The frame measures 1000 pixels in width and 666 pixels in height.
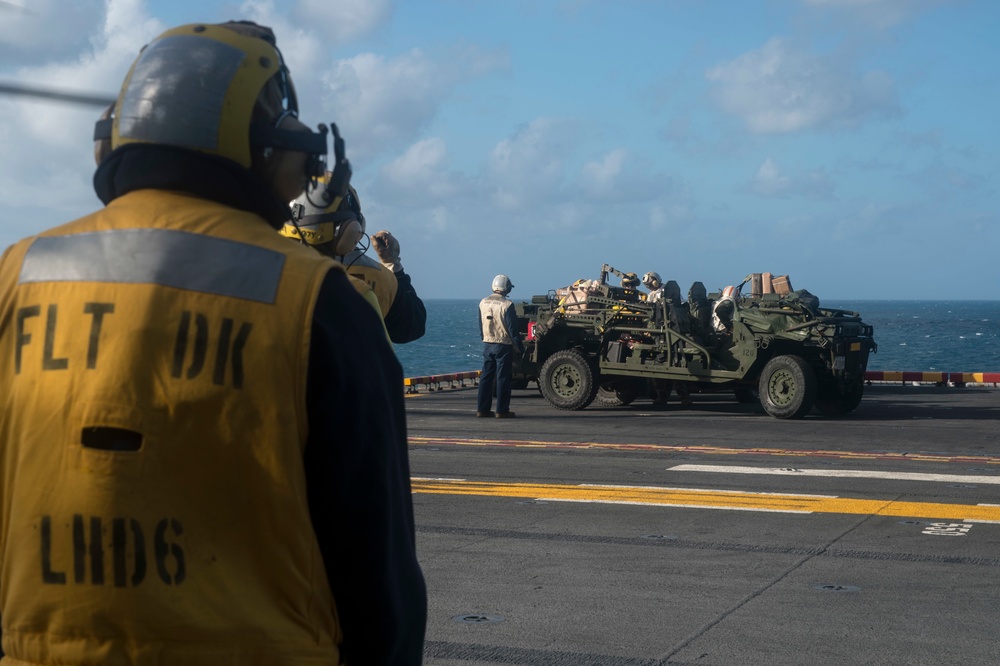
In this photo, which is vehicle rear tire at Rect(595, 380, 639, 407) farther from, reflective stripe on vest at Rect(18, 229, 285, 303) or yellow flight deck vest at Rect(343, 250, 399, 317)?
reflective stripe on vest at Rect(18, 229, 285, 303)

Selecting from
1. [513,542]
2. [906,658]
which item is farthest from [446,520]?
[906,658]

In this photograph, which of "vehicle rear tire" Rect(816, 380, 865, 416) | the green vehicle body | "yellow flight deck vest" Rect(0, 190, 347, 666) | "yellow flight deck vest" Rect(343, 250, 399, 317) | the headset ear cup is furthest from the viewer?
"vehicle rear tire" Rect(816, 380, 865, 416)

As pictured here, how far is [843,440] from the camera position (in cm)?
1387

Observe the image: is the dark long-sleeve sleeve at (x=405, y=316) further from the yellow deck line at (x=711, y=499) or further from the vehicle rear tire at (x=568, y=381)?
the vehicle rear tire at (x=568, y=381)

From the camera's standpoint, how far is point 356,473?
1.90m

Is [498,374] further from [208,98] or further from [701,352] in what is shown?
[208,98]

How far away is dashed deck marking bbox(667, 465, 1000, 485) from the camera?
416 inches

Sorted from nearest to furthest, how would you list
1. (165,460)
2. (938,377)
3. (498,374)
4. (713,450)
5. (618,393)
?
(165,460)
(713,450)
(498,374)
(618,393)
(938,377)

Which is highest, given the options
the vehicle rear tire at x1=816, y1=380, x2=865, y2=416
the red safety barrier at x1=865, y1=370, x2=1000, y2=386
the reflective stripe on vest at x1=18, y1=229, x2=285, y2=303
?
the reflective stripe on vest at x1=18, y1=229, x2=285, y2=303

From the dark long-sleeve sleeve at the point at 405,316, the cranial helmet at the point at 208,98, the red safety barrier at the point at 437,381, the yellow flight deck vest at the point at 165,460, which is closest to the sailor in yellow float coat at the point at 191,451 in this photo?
the yellow flight deck vest at the point at 165,460

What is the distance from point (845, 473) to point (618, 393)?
798cm

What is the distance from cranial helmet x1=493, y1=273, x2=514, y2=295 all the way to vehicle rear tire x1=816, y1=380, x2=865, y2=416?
4.52 meters

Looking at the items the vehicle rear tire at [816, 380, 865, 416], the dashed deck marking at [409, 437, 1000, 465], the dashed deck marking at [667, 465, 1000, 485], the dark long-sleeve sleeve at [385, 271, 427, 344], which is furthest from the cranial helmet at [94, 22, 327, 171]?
the vehicle rear tire at [816, 380, 865, 416]

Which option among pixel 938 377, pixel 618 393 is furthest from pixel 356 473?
pixel 938 377
